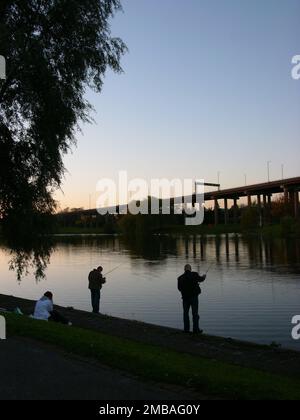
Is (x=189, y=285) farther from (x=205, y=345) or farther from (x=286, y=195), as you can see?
(x=286, y=195)

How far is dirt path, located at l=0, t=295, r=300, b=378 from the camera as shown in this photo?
1084 cm

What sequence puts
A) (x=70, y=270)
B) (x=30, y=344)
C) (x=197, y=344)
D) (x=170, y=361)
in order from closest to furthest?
(x=170, y=361) < (x=30, y=344) < (x=197, y=344) < (x=70, y=270)

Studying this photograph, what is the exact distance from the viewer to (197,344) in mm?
12984

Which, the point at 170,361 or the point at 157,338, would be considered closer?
the point at 170,361

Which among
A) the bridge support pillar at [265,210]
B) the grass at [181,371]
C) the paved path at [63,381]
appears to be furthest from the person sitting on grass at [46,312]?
the bridge support pillar at [265,210]

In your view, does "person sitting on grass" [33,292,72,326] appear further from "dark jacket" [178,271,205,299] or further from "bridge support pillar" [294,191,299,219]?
"bridge support pillar" [294,191,299,219]

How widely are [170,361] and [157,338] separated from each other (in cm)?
522

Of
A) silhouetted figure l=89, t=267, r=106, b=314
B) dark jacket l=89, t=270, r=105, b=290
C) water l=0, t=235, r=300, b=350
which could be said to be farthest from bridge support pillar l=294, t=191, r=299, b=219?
dark jacket l=89, t=270, r=105, b=290

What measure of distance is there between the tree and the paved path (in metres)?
10.7

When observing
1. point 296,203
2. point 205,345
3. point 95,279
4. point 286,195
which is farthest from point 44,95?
point 286,195

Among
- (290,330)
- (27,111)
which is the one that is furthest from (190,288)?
(27,111)

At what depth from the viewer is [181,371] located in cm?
747

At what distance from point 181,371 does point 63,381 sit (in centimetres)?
166

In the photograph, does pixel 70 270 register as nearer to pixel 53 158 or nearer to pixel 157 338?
pixel 53 158
